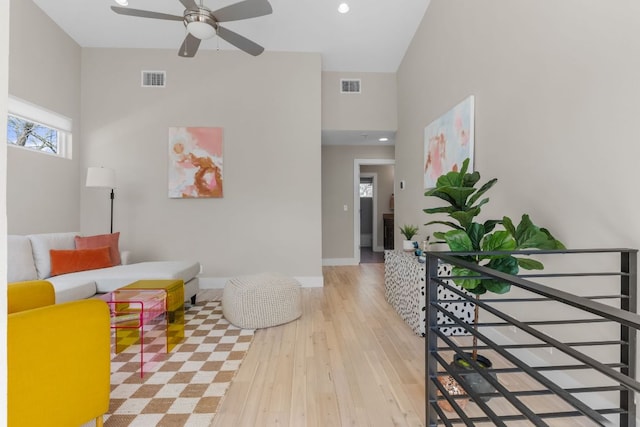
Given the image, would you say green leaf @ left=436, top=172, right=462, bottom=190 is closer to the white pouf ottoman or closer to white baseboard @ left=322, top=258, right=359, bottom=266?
the white pouf ottoman

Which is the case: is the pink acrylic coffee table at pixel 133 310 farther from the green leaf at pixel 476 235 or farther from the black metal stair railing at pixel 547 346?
the green leaf at pixel 476 235

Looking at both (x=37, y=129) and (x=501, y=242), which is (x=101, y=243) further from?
(x=501, y=242)

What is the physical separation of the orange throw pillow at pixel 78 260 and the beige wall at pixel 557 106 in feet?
13.2

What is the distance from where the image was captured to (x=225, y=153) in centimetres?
441

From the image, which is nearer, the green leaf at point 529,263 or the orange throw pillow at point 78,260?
the green leaf at point 529,263

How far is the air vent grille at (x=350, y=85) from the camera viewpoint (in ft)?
16.3

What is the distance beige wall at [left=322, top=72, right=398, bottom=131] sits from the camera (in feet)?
16.3

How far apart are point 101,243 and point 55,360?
2.70 meters

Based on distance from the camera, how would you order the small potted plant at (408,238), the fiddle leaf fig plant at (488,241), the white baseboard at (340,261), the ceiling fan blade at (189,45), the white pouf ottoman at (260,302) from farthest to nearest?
the white baseboard at (340,261)
the small potted plant at (408,238)
the ceiling fan blade at (189,45)
the white pouf ottoman at (260,302)
the fiddle leaf fig plant at (488,241)

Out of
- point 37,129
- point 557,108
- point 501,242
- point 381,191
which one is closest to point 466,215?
point 501,242

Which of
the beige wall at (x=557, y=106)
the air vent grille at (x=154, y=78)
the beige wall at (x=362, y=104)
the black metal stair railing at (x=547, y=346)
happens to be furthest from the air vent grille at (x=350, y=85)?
the black metal stair railing at (x=547, y=346)

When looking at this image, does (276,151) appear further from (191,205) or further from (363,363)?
(363,363)

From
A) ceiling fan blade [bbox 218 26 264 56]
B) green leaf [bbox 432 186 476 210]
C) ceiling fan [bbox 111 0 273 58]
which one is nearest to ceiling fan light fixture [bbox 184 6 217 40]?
ceiling fan [bbox 111 0 273 58]

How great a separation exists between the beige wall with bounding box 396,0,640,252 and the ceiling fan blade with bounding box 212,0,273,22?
76.1 inches
